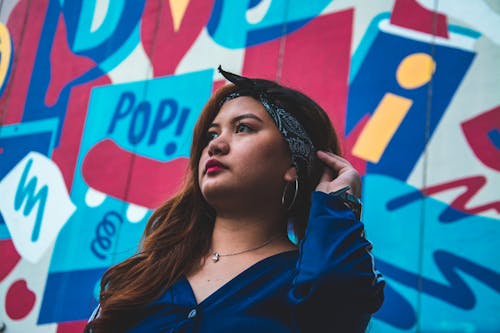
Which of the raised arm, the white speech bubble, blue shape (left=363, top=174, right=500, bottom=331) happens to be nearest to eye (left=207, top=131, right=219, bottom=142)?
the raised arm

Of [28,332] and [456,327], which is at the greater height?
[456,327]

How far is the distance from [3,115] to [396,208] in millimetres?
3019

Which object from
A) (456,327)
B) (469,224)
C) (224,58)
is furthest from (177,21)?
(456,327)

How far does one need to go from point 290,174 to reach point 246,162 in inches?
4.7

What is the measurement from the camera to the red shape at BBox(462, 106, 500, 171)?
8.20 feet

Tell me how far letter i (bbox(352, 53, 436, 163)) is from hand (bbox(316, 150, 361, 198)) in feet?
4.75

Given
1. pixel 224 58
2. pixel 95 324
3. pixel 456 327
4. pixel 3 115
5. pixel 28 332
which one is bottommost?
pixel 28 332

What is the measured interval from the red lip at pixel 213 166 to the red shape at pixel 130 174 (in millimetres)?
2037

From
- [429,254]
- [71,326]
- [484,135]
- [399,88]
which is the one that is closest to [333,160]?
[429,254]

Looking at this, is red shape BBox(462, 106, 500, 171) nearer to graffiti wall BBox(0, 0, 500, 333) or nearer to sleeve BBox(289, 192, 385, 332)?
graffiti wall BBox(0, 0, 500, 333)

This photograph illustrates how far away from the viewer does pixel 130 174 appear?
3541mm

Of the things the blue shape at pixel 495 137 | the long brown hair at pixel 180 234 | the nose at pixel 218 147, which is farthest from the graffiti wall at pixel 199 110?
the nose at pixel 218 147

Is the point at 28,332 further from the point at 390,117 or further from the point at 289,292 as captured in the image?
the point at 289,292

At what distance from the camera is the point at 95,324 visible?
1.24 m
